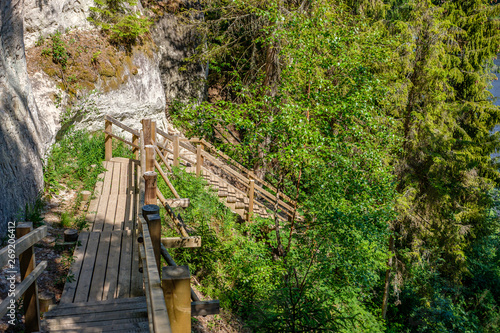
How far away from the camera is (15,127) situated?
684cm

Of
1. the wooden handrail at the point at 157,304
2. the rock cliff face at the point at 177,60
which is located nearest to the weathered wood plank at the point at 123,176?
the wooden handrail at the point at 157,304

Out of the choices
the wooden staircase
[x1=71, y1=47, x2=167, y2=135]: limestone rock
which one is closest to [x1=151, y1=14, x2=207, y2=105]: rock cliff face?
[x1=71, y1=47, x2=167, y2=135]: limestone rock

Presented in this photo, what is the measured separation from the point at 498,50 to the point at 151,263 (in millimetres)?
16107

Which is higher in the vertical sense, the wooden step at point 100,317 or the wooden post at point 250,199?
the wooden step at point 100,317

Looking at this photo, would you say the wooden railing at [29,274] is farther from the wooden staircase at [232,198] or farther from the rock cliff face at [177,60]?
the rock cliff face at [177,60]

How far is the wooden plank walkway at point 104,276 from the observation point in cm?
380

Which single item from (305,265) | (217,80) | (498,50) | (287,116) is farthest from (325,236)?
(217,80)

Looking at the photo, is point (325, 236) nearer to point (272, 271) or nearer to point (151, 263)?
point (272, 271)

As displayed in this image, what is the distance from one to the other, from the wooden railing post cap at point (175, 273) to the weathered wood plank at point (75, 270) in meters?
3.16

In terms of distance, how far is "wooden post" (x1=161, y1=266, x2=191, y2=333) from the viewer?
2.01 m

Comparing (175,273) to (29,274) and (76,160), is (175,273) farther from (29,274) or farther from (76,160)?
(76,160)

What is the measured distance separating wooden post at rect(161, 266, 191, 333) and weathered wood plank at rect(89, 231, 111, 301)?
294 centimetres

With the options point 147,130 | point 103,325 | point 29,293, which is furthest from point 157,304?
point 147,130

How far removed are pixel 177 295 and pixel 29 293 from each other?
8.25 ft
